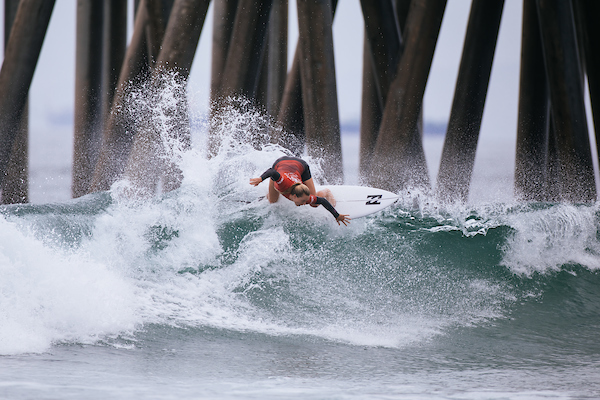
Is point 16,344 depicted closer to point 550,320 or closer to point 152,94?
point 550,320

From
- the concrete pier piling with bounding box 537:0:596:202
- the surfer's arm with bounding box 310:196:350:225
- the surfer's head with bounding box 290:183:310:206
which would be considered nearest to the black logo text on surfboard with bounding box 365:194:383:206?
the surfer's arm with bounding box 310:196:350:225

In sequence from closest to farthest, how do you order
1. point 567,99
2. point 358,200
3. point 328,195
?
point 328,195 < point 358,200 < point 567,99

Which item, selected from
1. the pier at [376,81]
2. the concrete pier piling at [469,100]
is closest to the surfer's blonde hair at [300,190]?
the pier at [376,81]

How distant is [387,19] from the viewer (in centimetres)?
887

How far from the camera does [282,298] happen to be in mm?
5277

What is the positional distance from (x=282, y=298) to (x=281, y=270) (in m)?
0.48

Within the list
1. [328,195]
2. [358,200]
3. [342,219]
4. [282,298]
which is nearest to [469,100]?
[358,200]

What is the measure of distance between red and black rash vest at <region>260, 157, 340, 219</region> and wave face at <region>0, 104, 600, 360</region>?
0.42 metres

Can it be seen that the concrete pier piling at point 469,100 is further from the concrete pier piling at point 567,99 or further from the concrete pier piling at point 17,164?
the concrete pier piling at point 17,164

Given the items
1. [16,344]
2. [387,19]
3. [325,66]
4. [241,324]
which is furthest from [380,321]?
[387,19]

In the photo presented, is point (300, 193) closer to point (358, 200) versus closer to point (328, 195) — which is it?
point (328, 195)

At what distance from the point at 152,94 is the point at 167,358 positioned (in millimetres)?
5268

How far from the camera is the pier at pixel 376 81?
8266mm

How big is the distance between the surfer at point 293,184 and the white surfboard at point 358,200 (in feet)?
0.65
